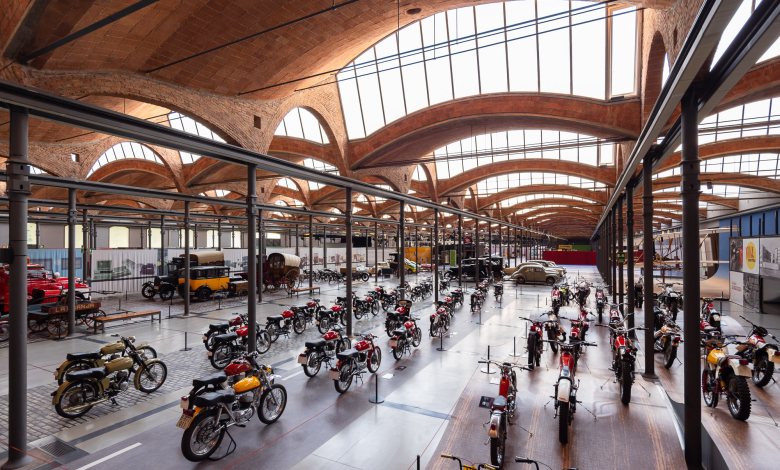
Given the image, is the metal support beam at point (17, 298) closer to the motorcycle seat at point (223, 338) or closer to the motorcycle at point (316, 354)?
the motorcycle seat at point (223, 338)

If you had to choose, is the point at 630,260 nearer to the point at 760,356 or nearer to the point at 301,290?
the point at 760,356

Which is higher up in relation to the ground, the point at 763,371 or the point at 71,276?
the point at 71,276

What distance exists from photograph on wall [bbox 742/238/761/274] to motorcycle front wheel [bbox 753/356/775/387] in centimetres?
1041

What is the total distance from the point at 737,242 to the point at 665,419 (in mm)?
16843

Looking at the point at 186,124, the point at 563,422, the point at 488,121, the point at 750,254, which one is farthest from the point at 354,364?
the point at 186,124

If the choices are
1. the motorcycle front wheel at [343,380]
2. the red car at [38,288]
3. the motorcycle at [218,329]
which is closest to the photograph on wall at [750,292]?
the motorcycle front wheel at [343,380]

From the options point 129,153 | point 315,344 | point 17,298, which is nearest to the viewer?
point 17,298

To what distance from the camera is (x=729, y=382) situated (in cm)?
733

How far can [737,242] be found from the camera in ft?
61.5

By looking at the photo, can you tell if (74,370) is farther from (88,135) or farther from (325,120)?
(88,135)

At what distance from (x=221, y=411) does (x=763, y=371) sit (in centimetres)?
1115

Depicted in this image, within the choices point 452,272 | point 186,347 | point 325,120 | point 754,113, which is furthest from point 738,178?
point 186,347

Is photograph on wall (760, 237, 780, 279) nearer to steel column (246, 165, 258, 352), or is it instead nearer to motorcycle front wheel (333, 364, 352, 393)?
motorcycle front wheel (333, 364, 352, 393)

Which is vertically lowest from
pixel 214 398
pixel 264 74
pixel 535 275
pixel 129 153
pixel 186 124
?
pixel 535 275
